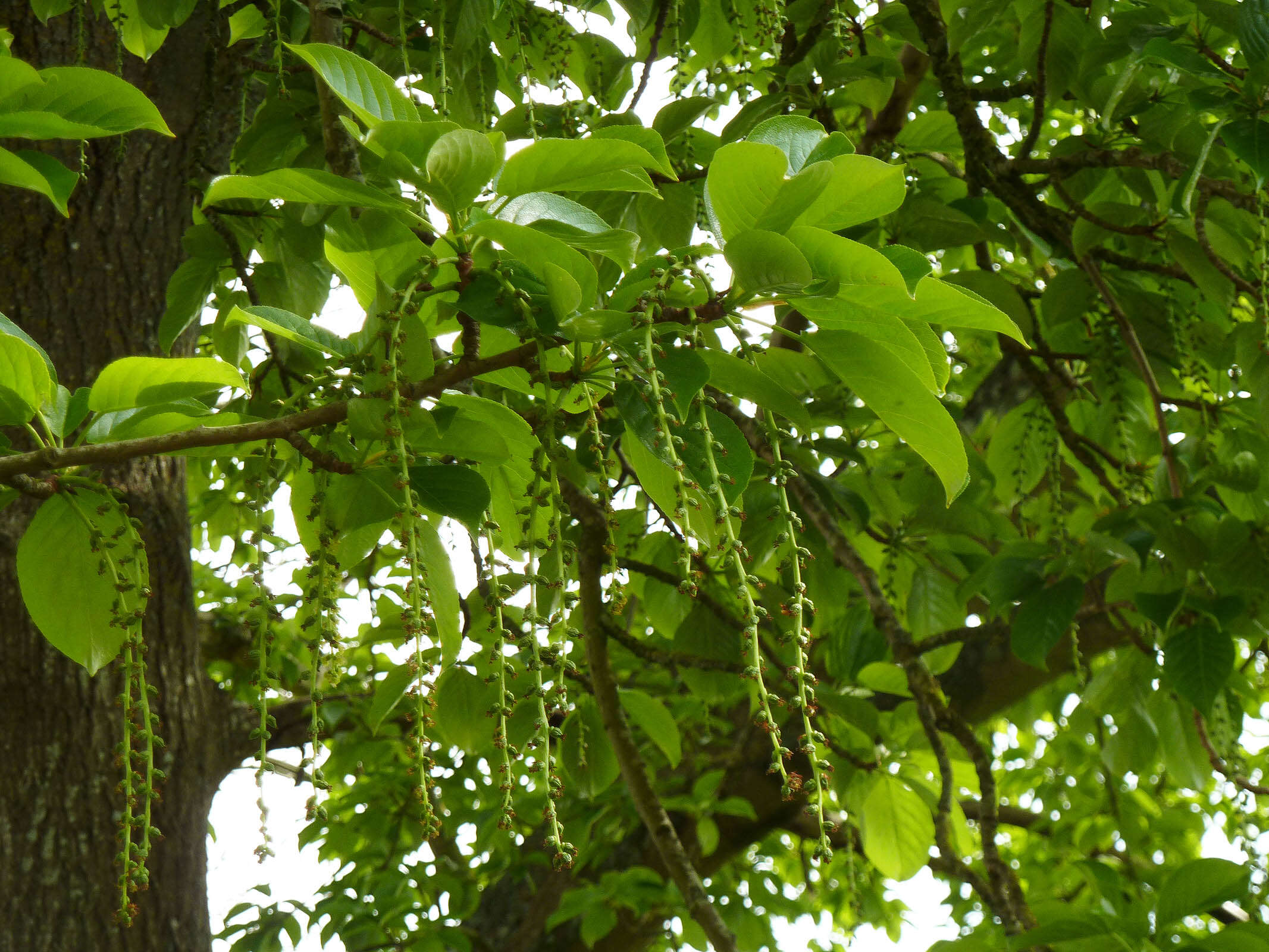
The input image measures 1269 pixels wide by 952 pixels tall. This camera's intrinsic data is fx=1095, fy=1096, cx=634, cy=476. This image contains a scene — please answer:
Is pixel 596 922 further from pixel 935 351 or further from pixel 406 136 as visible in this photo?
pixel 406 136

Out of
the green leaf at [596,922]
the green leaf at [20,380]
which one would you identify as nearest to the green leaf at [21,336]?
the green leaf at [20,380]

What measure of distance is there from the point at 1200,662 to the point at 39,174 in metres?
1.59

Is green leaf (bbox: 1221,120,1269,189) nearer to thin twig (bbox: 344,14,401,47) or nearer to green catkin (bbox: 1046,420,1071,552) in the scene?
green catkin (bbox: 1046,420,1071,552)

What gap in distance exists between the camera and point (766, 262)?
71 cm

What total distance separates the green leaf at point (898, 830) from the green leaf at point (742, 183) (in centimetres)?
130

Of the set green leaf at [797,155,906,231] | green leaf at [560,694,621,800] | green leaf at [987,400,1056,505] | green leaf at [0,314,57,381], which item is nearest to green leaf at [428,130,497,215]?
green leaf at [797,155,906,231]

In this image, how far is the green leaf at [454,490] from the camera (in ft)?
2.94

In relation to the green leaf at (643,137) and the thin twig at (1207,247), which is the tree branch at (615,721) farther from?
the thin twig at (1207,247)

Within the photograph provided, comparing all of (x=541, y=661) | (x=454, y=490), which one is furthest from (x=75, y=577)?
(x=541, y=661)

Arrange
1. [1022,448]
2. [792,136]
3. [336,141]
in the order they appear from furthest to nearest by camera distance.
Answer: [1022,448] < [336,141] < [792,136]

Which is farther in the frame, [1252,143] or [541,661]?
[1252,143]

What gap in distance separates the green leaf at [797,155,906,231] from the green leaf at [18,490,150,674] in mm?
636

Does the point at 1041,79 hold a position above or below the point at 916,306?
above

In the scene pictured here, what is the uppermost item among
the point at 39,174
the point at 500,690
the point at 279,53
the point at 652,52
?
the point at 652,52
